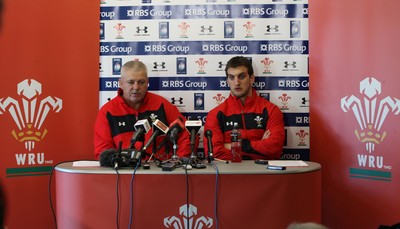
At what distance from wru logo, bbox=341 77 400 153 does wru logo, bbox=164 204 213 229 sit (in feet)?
5.48

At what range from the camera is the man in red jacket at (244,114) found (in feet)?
12.3

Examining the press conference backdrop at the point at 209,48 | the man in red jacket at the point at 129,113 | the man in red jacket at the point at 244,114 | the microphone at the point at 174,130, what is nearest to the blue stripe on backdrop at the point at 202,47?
the press conference backdrop at the point at 209,48

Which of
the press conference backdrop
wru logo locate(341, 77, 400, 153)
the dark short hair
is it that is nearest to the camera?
wru logo locate(341, 77, 400, 153)

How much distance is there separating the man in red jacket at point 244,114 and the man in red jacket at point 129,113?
338 mm

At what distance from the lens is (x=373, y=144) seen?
355cm

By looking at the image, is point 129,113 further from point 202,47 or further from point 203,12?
point 203,12

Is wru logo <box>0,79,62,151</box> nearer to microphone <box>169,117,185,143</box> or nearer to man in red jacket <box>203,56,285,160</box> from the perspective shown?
man in red jacket <box>203,56,285,160</box>

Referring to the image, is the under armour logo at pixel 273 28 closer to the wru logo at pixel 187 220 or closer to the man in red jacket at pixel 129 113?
the man in red jacket at pixel 129 113

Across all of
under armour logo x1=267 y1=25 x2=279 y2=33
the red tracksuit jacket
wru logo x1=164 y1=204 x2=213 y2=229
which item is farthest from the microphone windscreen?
under armour logo x1=267 y1=25 x2=279 y2=33

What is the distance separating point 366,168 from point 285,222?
1.25 m

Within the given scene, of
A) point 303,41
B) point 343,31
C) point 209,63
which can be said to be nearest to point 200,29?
point 209,63

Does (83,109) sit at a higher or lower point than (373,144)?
higher

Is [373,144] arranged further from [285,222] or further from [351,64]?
[285,222]

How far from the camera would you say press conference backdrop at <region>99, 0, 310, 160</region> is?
13.3ft
